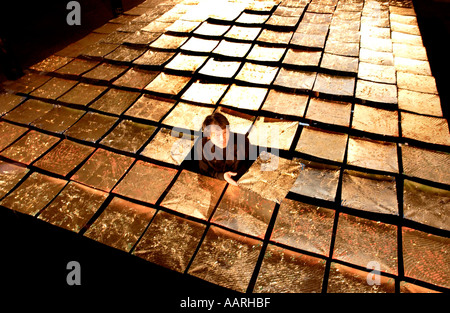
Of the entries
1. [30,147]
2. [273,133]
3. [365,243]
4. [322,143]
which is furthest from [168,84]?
[365,243]

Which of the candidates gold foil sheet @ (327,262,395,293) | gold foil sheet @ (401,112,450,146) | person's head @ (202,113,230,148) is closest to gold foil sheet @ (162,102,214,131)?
person's head @ (202,113,230,148)

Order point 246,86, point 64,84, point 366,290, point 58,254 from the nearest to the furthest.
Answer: point 366,290 < point 58,254 < point 246,86 < point 64,84

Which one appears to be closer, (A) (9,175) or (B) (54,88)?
(A) (9,175)

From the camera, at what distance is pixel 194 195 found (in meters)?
2.41

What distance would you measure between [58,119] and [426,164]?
4.46 meters

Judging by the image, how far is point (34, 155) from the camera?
289 cm

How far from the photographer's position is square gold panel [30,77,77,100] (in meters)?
3.66

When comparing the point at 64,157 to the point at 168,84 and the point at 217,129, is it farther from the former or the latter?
the point at 217,129

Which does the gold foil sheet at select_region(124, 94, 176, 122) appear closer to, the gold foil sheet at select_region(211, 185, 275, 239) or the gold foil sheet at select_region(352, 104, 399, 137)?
the gold foil sheet at select_region(211, 185, 275, 239)

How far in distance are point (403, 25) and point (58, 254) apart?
636 cm

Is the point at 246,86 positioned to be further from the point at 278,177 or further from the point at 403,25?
the point at 403,25

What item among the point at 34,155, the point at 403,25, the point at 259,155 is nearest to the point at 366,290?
the point at 259,155

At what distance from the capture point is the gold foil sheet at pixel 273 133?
275 cm

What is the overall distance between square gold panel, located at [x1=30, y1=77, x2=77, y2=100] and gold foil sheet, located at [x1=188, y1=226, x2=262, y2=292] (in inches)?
128
